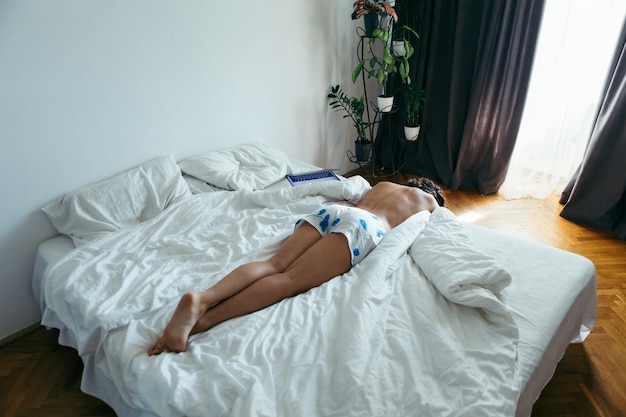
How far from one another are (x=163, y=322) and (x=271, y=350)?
377mm

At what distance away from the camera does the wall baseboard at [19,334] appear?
176 centimetres

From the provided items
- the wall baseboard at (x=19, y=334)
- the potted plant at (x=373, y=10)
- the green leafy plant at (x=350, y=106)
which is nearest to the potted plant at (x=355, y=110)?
the green leafy plant at (x=350, y=106)

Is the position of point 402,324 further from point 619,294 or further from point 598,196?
point 598,196

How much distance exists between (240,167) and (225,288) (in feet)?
3.87

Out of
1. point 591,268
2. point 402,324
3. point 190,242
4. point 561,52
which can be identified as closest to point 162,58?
point 190,242

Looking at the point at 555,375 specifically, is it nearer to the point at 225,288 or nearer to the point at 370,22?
the point at 225,288

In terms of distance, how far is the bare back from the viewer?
72.3 inches

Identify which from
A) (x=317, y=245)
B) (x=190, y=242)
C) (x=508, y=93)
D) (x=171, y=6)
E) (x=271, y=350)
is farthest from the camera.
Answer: (x=508, y=93)

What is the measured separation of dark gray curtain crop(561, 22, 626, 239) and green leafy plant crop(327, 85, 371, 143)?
1557 mm

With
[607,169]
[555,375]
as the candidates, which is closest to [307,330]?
[555,375]

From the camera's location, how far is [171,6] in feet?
6.50

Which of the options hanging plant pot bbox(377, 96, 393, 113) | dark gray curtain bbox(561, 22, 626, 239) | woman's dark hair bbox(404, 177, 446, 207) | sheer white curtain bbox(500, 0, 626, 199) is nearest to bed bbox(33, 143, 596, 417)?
woman's dark hair bbox(404, 177, 446, 207)

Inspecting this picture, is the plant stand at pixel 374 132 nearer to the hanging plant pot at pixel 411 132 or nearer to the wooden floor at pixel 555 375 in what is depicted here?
→ the hanging plant pot at pixel 411 132

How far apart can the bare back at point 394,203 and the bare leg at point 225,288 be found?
1.37ft
